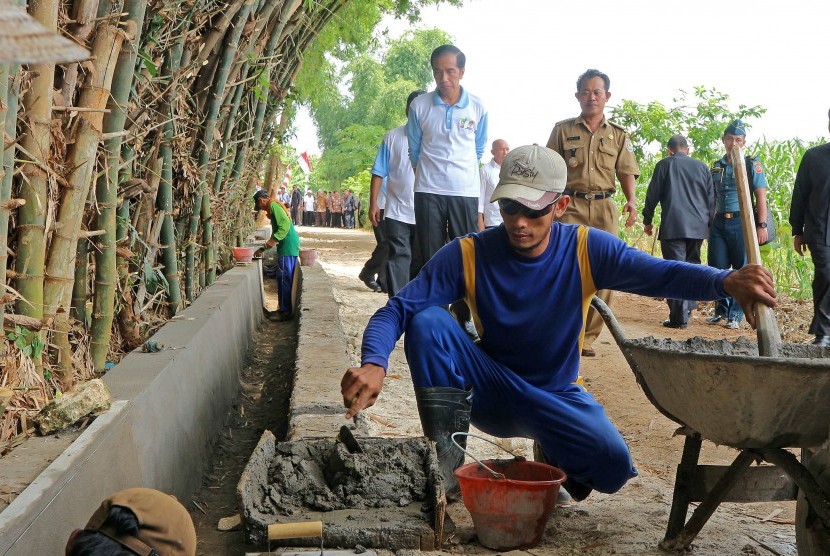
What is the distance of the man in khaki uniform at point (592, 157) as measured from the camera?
6.36m

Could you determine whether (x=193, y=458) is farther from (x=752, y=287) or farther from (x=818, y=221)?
(x=818, y=221)

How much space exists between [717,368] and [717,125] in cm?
1249

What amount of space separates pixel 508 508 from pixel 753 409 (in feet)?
2.88

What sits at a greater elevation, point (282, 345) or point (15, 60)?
point (15, 60)

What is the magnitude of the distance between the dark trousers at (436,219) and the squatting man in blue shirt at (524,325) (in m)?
3.02

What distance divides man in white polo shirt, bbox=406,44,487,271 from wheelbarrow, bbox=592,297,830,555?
376 cm

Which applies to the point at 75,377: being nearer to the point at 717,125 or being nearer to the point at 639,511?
the point at 639,511

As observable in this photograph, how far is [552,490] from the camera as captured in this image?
9.24ft

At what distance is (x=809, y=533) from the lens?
2.36 meters

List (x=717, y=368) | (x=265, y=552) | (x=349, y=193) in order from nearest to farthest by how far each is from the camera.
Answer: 1. (x=717, y=368)
2. (x=265, y=552)
3. (x=349, y=193)

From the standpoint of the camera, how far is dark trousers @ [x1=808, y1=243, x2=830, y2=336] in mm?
6414

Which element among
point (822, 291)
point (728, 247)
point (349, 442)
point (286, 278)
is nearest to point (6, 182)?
point (349, 442)

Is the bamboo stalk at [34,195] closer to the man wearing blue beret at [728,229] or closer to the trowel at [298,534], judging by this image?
the trowel at [298,534]

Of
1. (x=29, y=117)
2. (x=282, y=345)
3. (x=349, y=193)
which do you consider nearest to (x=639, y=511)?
(x=29, y=117)
